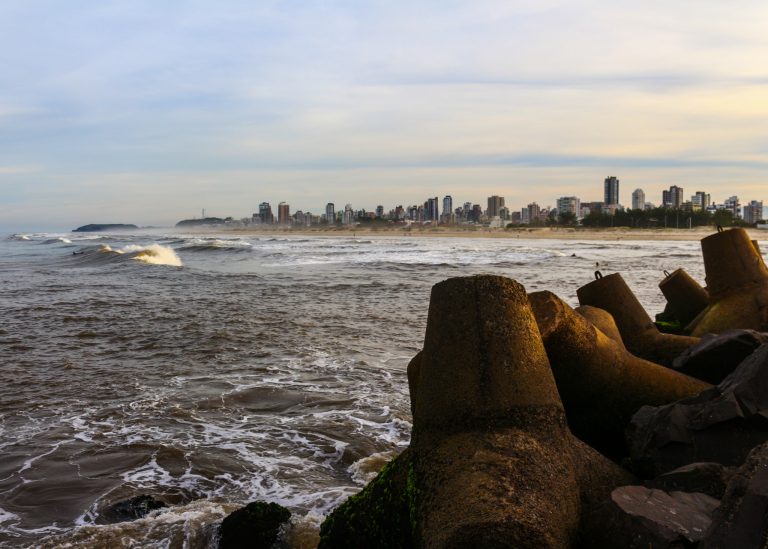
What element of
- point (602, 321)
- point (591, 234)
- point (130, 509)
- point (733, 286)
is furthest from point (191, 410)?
point (591, 234)

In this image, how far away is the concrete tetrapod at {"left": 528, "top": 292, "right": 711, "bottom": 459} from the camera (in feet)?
13.7

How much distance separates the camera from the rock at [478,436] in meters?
2.99

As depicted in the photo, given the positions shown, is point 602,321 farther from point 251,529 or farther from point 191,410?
point 191,410

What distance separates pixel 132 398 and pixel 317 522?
4.05 m

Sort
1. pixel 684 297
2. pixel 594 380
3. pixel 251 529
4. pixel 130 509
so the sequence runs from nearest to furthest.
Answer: pixel 251 529 < pixel 594 380 < pixel 130 509 < pixel 684 297

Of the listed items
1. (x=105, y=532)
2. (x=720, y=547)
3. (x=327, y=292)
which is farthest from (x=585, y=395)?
(x=327, y=292)

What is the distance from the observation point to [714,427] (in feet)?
11.2

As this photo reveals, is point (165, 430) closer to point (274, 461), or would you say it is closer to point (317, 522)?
point (274, 461)

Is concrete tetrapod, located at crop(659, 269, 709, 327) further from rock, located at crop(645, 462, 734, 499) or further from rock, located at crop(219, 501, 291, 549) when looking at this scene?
rock, located at crop(219, 501, 291, 549)

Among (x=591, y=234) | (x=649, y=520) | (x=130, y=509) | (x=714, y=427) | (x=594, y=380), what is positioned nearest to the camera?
(x=649, y=520)

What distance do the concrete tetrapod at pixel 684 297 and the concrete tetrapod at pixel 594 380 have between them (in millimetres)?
3933

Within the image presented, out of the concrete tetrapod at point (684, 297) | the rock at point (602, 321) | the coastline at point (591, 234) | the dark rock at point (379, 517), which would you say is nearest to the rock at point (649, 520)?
the dark rock at point (379, 517)

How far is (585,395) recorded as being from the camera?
4.37 meters

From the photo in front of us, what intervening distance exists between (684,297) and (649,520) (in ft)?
20.9
